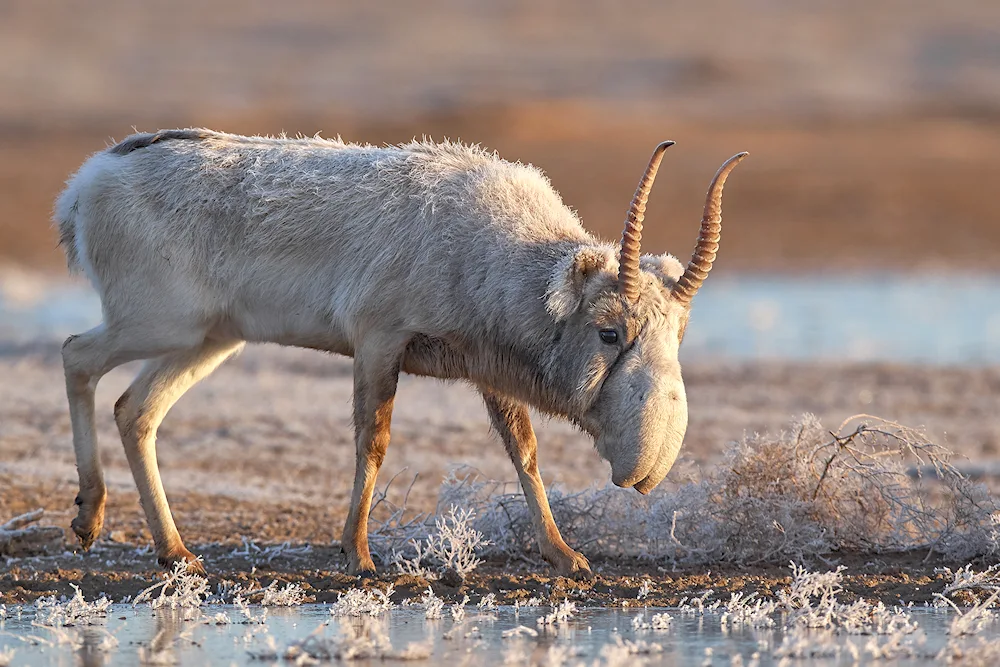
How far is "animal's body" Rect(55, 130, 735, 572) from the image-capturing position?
22.5 ft

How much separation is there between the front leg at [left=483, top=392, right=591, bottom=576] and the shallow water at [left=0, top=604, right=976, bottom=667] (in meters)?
0.76

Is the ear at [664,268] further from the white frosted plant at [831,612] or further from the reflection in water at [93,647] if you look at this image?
the reflection in water at [93,647]

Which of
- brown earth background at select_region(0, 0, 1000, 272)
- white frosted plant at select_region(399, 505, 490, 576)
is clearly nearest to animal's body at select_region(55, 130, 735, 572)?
white frosted plant at select_region(399, 505, 490, 576)

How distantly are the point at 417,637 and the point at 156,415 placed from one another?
2.51m

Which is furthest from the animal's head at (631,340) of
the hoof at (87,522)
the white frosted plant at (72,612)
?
the hoof at (87,522)

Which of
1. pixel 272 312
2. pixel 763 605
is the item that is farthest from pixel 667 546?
pixel 272 312

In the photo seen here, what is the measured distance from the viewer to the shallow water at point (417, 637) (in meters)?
5.63

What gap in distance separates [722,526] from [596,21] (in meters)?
72.6

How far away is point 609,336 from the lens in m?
6.76

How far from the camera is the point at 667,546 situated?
760 centimetres

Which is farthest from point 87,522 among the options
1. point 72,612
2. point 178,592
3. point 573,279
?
point 573,279

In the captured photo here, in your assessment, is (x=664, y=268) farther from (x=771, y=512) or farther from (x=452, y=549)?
(x=452, y=549)

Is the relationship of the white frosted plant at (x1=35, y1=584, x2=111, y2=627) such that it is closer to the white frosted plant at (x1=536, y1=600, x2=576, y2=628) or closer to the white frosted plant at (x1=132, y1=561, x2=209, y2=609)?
the white frosted plant at (x1=132, y1=561, x2=209, y2=609)

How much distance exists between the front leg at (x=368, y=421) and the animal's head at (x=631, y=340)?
81 cm
